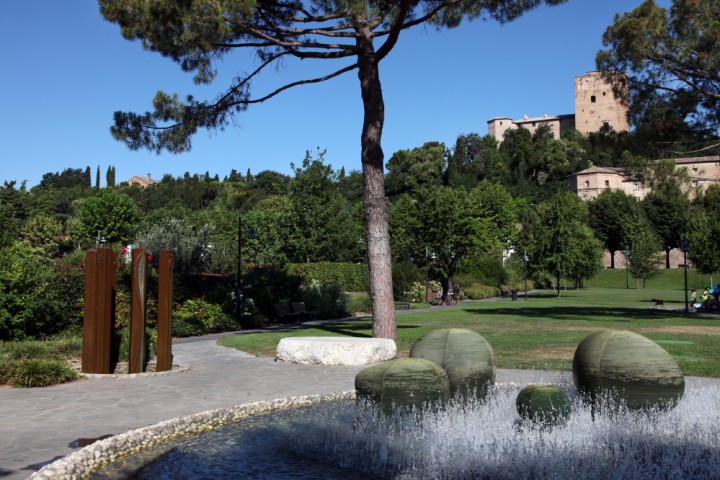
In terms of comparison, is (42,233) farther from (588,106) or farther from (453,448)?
(588,106)

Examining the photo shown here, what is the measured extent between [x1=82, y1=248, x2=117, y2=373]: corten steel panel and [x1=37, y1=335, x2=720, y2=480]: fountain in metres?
4.08

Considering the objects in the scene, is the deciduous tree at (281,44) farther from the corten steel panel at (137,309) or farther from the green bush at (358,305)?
the green bush at (358,305)

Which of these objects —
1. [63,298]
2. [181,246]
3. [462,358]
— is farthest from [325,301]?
[462,358]

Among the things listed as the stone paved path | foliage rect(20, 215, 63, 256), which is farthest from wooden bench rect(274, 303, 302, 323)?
foliage rect(20, 215, 63, 256)

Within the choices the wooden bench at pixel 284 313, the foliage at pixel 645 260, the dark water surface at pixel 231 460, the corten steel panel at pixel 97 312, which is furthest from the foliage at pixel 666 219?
the dark water surface at pixel 231 460

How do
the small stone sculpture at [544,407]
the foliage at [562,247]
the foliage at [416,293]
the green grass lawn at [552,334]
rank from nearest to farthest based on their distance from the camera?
the small stone sculpture at [544,407] → the green grass lawn at [552,334] → the foliage at [416,293] → the foliage at [562,247]

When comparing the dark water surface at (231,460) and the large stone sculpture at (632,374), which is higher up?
the large stone sculpture at (632,374)

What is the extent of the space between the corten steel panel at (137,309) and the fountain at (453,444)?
388 centimetres

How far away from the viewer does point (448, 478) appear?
4820mm

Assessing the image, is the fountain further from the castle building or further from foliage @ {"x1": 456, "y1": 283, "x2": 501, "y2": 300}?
the castle building

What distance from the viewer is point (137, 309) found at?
33.2ft

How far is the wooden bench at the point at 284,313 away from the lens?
75.9 feet

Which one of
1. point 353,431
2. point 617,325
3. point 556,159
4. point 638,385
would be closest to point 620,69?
point 617,325

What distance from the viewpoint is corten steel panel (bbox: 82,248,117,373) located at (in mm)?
10008
